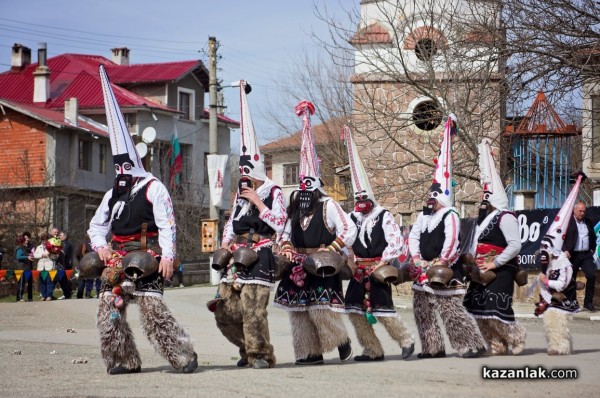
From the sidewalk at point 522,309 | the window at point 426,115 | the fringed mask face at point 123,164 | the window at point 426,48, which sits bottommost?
the sidewalk at point 522,309

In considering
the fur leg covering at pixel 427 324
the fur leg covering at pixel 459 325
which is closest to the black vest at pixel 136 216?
the fur leg covering at pixel 427 324

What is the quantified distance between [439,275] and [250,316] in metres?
2.32

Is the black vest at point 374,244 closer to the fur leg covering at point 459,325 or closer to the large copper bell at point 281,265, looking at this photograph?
the fur leg covering at point 459,325

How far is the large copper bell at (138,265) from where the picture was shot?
1001 centimetres

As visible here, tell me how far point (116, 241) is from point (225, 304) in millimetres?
1283

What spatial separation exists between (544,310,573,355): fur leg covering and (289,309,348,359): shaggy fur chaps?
2.52 m

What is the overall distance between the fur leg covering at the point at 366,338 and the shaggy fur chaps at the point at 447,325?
55cm

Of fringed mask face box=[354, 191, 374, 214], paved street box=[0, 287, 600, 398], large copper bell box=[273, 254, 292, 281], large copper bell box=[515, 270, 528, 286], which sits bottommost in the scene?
paved street box=[0, 287, 600, 398]

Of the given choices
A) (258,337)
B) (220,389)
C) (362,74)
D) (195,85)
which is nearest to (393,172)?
(362,74)

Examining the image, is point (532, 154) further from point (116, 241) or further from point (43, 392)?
point (43, 392)

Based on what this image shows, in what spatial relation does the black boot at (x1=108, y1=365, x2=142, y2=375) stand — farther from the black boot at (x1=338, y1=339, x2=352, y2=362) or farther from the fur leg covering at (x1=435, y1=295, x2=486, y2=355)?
the fur leg covering at (x1=435, y1=295, x2=486, y2=355)

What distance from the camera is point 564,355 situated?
12352 millimetres

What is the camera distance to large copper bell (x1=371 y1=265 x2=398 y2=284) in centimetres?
1192

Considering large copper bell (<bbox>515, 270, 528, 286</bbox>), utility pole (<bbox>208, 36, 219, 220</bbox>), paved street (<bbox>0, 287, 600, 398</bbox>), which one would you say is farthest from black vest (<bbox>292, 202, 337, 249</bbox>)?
utility pole (<bbox>208, 36, 219, 220</bbox>)
